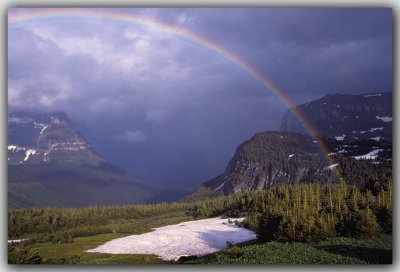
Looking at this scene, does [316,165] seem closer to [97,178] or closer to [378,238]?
[378,238]

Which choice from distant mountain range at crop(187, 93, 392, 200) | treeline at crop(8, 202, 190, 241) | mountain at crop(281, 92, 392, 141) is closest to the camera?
treeline at crop(8, 202, 190, 241)

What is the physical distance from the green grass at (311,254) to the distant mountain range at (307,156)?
540cm

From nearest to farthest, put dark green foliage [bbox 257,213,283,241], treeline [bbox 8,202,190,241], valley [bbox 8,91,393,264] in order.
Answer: valley [bbox 8,91,393,264] < treeline [bbox 8,202,190,241] < dark green foliage [bbox 257,213,283,241]

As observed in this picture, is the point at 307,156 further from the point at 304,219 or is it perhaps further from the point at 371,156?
the point at 304,219

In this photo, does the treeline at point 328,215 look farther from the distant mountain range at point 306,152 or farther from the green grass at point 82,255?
the green grass at point 82,255

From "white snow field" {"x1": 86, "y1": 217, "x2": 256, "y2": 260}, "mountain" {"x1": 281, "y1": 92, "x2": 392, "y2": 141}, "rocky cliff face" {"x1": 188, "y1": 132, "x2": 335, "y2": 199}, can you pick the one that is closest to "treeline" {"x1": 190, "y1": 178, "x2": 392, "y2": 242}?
"white snow field" {"x1": 86, "y1": 217, "x2": 256, "y2": 260}

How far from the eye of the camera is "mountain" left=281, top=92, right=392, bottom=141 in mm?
18672

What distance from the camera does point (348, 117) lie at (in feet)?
160

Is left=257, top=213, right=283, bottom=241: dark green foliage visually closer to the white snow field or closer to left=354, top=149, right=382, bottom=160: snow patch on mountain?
the white snow field

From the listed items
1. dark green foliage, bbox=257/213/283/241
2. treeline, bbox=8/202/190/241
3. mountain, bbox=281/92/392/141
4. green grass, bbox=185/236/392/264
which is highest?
mountain, bbox=281/92/392/141

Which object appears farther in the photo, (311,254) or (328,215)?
(328,215)

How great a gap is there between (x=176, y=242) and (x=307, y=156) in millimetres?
15781

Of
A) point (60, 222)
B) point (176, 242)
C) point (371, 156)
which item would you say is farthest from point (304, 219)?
point (60, 222)

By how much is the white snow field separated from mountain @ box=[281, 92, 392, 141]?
7801mm
